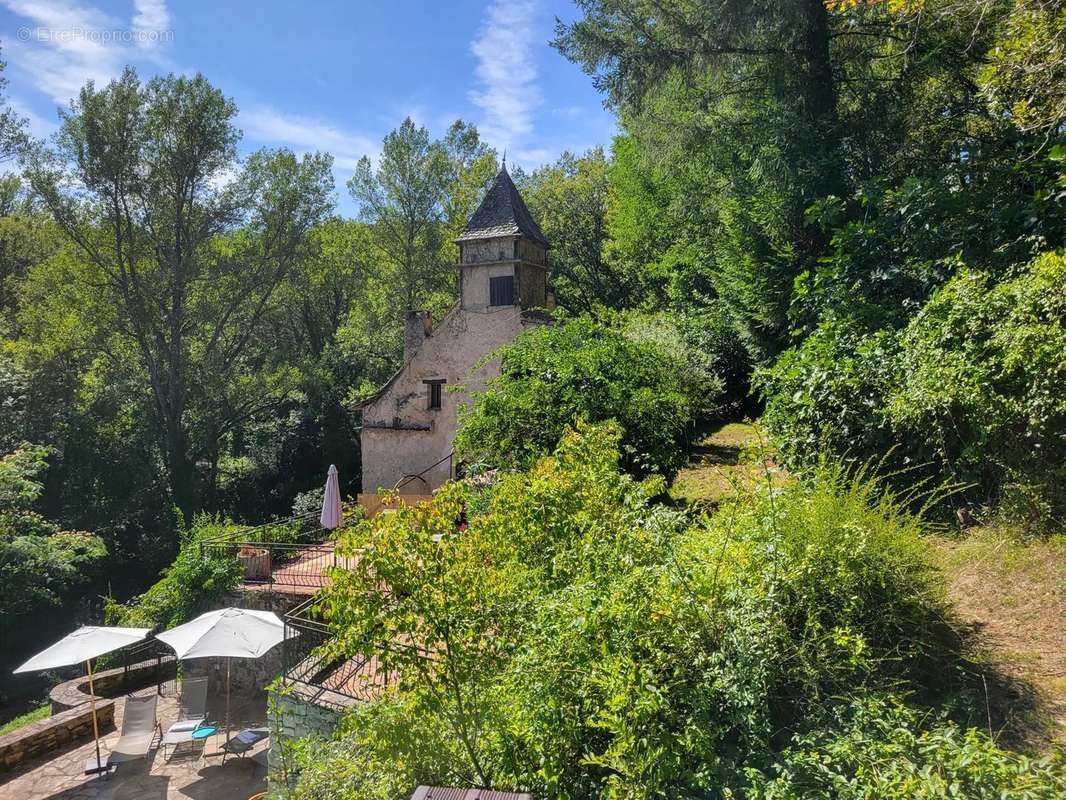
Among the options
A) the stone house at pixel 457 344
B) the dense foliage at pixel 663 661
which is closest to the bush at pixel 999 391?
the dense foliage at pixel 663 661

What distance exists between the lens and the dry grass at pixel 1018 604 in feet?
13.8

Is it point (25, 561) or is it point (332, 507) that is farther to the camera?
point (25, 561)

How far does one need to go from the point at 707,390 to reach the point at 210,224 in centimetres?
1898

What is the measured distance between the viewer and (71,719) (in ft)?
34.6

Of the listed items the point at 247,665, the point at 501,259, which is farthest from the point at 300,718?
the point at 501,259

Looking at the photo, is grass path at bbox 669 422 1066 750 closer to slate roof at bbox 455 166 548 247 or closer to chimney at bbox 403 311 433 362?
slate roof at bbox 455 166 548 247

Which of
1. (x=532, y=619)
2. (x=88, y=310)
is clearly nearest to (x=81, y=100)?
(x=88, y=310)

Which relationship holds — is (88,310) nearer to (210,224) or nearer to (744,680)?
(210,224)

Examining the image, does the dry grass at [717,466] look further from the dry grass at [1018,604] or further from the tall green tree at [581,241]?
the tall green tree at [581,241]

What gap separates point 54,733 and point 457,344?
482 inches

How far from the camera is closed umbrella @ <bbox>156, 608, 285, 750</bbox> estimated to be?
9.20 m

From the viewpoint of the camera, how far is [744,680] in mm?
3617

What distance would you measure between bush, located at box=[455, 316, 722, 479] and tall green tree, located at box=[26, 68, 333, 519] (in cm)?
1733

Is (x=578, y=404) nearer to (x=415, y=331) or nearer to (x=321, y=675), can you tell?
(x=321, y=675)
